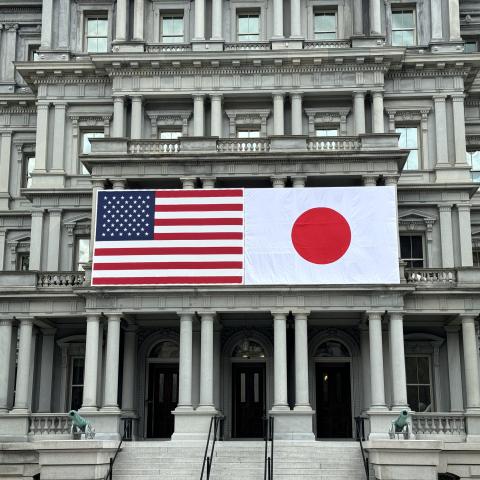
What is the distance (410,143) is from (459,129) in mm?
2004

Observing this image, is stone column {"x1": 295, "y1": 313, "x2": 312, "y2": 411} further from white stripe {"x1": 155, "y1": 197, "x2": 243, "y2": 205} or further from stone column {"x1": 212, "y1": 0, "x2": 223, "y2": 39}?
stone column {"x1": 212, "y1": 0, "x2": 223, "y2": 39}

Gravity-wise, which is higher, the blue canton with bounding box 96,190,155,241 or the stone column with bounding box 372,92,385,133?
the stone column with bounding box 372,92,385,133

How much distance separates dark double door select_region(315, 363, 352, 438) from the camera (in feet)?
109

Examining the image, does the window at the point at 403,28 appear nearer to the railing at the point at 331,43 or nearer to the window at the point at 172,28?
the railing at the point at 331,43

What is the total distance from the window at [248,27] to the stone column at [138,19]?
13.2ft

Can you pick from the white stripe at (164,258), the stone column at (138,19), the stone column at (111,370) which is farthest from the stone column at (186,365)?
the stone column at (138,19)

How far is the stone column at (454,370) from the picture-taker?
31.7 m

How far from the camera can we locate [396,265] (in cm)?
3005

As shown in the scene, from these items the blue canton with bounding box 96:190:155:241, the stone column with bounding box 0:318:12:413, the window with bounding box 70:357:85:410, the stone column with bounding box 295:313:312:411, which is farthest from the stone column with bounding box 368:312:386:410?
the stone column with bounding box 0:318:12:413

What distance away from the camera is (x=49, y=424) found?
29.9 metres

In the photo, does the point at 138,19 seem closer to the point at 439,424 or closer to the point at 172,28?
the point at 172,28

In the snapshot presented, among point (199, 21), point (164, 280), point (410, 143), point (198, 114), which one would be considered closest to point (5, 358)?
point (164, 280)

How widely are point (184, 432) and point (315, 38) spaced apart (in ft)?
56.7

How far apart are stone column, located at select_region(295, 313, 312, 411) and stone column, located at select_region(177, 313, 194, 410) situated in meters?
3.60
